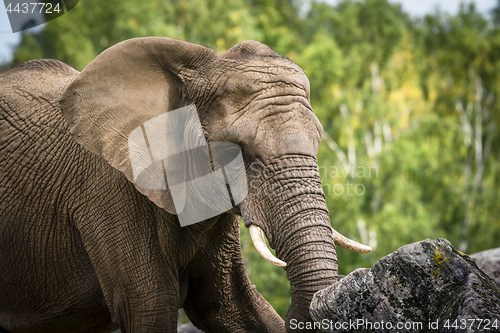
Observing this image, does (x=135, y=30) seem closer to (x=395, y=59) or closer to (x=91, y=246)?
(x=395, y=59)

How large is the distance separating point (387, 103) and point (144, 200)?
65.4ft

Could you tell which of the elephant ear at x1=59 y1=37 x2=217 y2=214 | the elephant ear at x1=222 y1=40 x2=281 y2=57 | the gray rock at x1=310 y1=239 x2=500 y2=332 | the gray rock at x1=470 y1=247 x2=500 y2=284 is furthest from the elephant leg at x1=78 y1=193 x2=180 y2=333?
the gray rock at x1=470 y1=247 x2=500 y2=284

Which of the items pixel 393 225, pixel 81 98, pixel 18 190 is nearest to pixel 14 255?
pixel 18 190

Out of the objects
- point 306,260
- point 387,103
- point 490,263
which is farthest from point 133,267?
point 387,103

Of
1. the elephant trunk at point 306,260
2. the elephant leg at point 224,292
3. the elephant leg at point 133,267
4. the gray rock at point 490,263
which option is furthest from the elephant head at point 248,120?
the gray rock at point 490,263

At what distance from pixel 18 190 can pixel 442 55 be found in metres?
22.8

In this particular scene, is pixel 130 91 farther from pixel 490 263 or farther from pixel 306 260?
pixel 490 263

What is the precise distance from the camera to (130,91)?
13.2 feet

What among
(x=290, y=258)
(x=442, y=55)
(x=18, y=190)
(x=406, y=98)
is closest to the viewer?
(x=290, y=258)

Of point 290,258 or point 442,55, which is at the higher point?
point 290,258

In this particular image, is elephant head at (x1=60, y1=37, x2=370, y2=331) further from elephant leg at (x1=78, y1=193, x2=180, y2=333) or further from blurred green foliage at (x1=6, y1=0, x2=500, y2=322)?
blurred green foliage at (x1=6, y1=0, x2=500, y2=322)

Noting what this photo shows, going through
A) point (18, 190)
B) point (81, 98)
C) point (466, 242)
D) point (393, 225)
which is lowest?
point (466, 242)

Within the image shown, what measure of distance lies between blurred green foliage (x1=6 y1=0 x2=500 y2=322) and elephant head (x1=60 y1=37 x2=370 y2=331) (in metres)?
14.0

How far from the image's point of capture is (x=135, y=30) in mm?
21125
